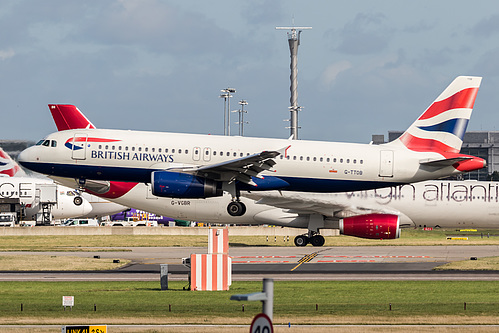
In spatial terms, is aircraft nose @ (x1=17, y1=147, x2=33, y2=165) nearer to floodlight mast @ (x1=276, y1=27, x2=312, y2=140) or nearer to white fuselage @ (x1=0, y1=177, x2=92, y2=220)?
white fuselage @ (x1=0, y1=177, x2=92, y2=220)

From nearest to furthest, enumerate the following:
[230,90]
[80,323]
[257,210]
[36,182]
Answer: [80,323] < [257,210] < [36,182] < [230,90]

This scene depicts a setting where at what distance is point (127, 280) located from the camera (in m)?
36.5

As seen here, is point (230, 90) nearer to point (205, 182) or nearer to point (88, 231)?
point (88, 231)

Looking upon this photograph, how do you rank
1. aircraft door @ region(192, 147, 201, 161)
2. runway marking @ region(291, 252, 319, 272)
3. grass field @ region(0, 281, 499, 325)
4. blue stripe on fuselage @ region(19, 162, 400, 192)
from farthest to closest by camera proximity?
aircraft door @ region(192, 147, 201, 161) < blue stripe on fuselage @ region(19, 162, 400, 192) < runway marking @ region(291, 252, 319, 272) < grass field @ region(0, 281, 499, 325)

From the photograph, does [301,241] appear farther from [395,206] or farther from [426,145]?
[426,145]

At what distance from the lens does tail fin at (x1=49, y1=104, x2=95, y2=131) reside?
53.0 metres

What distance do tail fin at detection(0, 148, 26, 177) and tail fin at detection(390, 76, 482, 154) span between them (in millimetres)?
78933

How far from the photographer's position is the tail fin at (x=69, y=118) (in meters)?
53.0

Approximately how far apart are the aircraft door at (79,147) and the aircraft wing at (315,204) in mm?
16165

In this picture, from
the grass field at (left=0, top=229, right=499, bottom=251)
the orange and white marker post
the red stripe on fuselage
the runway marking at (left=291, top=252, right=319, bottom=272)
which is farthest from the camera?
the grass field at (left=0, top=229, right=499, bottom=251)

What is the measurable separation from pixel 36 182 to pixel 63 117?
181 ft

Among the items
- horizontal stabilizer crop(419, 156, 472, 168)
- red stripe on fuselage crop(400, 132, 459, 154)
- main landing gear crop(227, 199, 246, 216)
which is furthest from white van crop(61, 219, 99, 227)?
horizontal stabilizer crop(419, 156, 472, 168)

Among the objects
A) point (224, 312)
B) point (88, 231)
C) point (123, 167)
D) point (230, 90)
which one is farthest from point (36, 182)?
point (224, 312)

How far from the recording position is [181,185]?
4512 centimetres
